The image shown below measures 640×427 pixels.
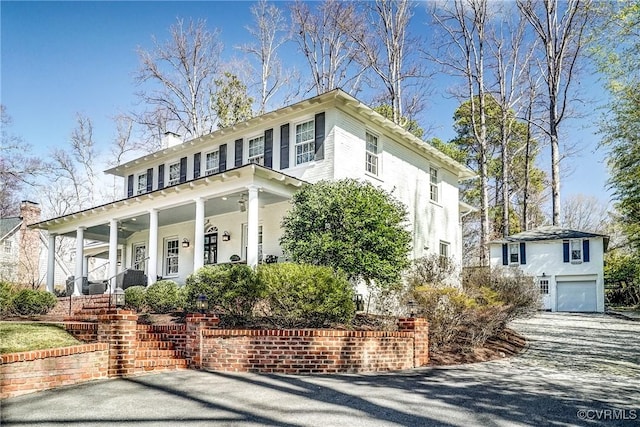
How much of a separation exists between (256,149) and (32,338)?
30.4 ft

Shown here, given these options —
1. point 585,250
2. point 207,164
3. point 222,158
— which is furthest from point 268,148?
point 585,250

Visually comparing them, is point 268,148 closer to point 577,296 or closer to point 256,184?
point 256,184

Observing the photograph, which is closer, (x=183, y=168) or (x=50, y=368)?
(x=50, y=368)

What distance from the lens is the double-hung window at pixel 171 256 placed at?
1758cm

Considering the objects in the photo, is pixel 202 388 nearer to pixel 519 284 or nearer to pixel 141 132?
pixel 519 284

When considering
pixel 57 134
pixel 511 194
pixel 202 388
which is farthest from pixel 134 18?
pixel 511 194

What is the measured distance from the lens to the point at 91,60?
14.2 metres

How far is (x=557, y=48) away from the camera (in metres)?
27.8

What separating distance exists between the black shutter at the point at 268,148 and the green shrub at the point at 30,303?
7.40m

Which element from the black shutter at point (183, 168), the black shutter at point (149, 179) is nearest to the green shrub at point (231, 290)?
the black shutter at point (183, 168)

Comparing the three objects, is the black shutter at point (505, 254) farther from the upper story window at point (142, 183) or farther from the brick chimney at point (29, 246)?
the brick chimney at point (29, 246)

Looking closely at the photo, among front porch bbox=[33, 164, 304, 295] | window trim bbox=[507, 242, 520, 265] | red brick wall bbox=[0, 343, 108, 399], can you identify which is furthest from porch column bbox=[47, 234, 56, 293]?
window trim bbox=[507, 242, 520, 265]

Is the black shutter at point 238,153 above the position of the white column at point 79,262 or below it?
above

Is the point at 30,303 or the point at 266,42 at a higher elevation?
the point at 266,42
